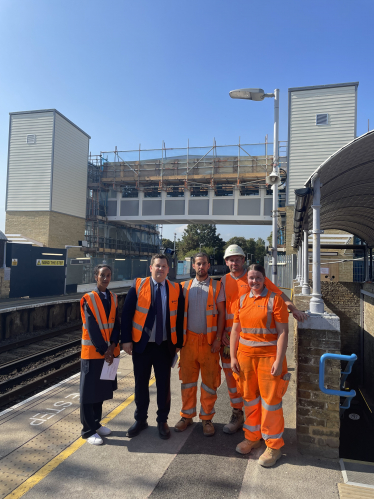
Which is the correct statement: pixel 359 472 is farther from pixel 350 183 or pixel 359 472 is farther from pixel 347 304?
pixel 347 304

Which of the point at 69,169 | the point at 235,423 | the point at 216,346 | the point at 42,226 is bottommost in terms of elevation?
the point at 235,423

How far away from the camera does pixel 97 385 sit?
3.66m

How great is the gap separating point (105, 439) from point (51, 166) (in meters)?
25.8

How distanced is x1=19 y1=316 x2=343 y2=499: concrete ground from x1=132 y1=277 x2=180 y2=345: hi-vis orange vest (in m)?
1.08

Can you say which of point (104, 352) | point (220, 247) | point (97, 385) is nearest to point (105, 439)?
point (97, 385)

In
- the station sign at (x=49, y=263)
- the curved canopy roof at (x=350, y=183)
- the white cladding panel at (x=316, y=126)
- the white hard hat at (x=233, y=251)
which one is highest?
the white cladding panel at (x=316, y=126)

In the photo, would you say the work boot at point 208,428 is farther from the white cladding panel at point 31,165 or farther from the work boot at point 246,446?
the white cladding panel at point 31,165

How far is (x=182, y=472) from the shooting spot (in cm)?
307

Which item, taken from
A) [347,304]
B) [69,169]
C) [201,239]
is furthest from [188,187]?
[201,239]

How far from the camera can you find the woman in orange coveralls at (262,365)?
129 inches

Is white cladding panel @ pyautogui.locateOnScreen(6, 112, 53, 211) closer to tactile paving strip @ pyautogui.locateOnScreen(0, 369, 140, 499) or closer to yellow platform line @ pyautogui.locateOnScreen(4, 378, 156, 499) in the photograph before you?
tactile paving strip @ pyautogui.locateOnScreen(0, 369, 140, 499)

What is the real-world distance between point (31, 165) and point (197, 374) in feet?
88.5

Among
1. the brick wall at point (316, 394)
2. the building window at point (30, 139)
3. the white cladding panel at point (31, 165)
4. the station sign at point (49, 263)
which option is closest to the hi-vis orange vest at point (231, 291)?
the brick wall at point (316, 394)

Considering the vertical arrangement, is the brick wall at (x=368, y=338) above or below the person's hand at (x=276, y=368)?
below
